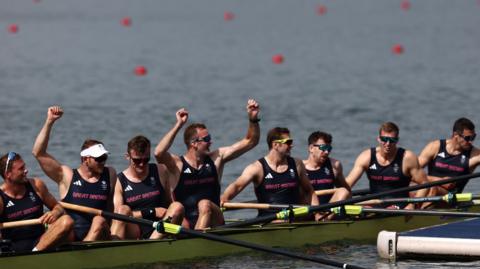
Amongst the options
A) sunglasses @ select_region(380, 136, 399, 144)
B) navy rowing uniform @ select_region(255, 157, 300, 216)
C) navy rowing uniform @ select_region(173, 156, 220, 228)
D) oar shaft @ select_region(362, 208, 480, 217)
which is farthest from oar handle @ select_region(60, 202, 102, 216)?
sunglasses @ select_region(380, 136, 399, 144)

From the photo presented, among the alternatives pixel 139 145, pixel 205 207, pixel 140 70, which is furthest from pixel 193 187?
pixel 140 70

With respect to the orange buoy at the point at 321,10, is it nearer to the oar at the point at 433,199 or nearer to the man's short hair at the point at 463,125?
the man's short hair at the point at 463,125

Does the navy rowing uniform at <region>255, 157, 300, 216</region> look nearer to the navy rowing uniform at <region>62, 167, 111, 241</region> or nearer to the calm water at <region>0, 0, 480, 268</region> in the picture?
the calm water at <region>0, 0, 480, 268</region>

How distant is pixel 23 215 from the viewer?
12180 millimetres

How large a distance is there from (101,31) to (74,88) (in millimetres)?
23467

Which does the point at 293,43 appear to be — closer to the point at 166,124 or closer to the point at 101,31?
the point at 101,31

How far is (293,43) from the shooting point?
5162 cm

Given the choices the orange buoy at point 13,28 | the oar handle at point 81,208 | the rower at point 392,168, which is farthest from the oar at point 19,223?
the orange buoy at point 13,28

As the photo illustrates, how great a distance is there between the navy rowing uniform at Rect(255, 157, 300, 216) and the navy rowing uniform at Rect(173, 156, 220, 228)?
2.48 ft

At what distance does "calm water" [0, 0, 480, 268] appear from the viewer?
26.0 metres

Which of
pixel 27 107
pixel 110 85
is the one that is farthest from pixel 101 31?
pixel 27 107

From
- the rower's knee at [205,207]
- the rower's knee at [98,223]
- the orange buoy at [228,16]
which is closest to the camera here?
the rower's knee at [98,223]

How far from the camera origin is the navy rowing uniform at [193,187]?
46.4ft

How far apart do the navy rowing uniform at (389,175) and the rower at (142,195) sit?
3.36m
